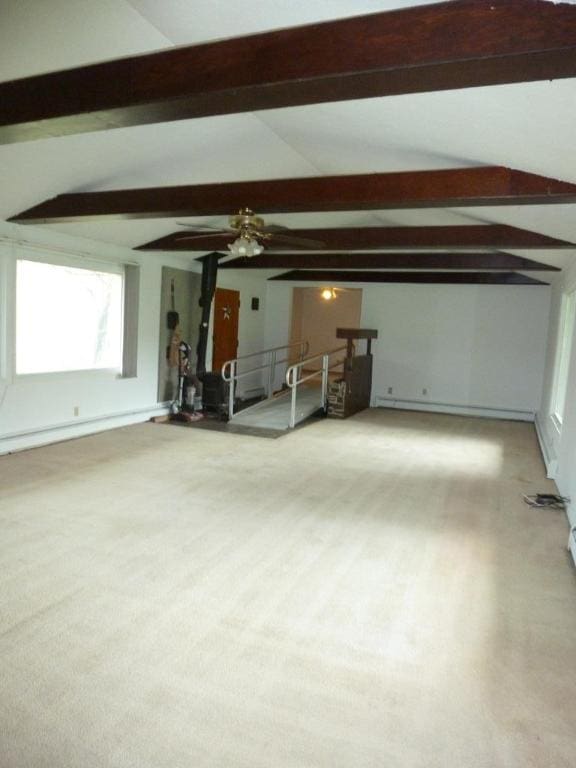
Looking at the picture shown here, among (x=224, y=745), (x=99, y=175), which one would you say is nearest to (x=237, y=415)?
(x=99, y=175)

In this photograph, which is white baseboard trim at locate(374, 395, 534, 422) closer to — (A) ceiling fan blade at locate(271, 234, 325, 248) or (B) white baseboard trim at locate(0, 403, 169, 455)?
(B) white baseboard trim at locate(0, 403, 169, 455)

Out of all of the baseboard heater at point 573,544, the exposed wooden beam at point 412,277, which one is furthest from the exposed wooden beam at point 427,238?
the exposed wooden beam at point 412,277

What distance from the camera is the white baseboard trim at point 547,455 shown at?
17.7ft

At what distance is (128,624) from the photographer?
2.45 meters

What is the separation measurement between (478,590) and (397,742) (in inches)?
53.1

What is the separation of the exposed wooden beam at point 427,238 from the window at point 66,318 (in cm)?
161

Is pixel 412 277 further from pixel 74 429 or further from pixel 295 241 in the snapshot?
pixel 74 429

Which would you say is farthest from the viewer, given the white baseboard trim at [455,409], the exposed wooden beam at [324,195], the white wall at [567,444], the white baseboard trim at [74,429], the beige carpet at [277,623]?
the white baseboard trim at [455,409]

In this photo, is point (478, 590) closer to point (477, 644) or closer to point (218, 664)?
point (477, 644)

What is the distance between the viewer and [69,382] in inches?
244

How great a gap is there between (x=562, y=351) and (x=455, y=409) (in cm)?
322

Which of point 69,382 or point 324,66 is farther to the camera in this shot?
point 69,382

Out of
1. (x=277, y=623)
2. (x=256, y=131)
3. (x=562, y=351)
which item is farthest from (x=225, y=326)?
(x=277, y=623)

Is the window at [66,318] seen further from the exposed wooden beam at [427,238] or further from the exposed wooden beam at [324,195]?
the exposed wooden beam at [427,238]
